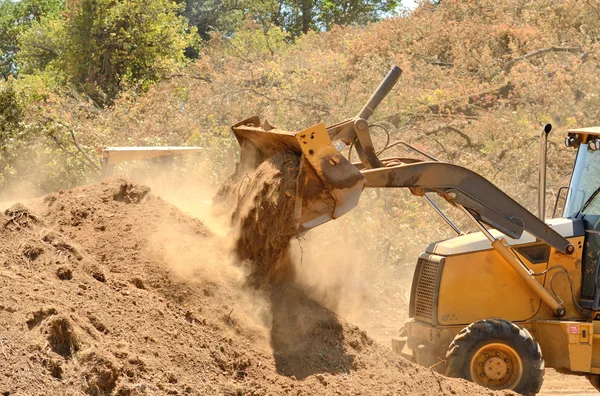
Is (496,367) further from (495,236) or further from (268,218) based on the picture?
(268,218)

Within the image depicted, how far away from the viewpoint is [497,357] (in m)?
7.23

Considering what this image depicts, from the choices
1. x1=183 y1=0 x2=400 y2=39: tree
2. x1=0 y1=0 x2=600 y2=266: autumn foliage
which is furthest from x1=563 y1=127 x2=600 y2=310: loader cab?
x1=183 y1=0 x2=400 y2=39: tree

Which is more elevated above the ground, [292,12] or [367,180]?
[292,12]

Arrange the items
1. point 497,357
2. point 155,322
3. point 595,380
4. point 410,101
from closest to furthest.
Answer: point 155,322 → point 497,357 → point 595,380 → point 410,101

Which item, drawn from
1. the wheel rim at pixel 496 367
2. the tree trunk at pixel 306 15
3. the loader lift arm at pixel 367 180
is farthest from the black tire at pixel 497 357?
the tree trunk at pixel 306 15

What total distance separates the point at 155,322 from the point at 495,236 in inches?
133

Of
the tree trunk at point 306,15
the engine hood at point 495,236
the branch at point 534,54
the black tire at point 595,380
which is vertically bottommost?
the black tire at point 595,380

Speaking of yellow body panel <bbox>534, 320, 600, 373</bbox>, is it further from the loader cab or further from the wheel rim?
the wheel rim

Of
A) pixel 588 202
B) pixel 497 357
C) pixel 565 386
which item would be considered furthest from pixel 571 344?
pixel 565 386

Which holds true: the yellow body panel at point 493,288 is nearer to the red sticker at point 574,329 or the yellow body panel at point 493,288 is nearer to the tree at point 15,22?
the red sticker at point 574,329

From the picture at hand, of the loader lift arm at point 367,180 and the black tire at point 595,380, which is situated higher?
the loader lift arm at point 367,180

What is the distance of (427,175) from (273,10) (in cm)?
2815

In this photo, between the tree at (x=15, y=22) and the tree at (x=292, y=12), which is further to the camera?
the tree at (x=292, y=12)

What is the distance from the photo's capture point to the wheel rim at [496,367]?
23.5 ft
